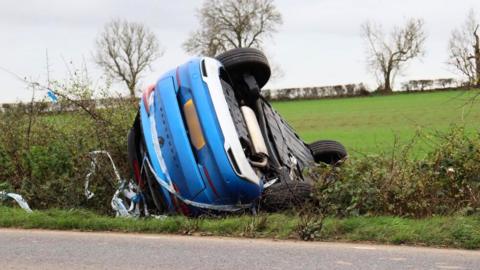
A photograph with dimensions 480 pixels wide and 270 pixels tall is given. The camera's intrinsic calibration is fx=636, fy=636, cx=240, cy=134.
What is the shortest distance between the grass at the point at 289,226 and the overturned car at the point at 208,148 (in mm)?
278

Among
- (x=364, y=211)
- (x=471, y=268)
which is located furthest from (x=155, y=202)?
(x=471, y=268)

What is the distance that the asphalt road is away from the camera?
466 cm

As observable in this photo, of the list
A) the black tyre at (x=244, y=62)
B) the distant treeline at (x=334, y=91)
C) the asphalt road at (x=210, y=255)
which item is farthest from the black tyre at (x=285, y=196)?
the distant treeline at (x=334, y=91)

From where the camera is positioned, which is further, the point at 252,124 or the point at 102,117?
the point at 102,117

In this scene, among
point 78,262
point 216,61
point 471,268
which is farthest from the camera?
point 216,61

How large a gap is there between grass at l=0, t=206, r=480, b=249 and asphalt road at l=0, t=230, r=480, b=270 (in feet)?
0.75

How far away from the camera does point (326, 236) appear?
561cm

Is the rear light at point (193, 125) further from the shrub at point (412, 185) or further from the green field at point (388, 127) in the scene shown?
the green field at point (388, 127)

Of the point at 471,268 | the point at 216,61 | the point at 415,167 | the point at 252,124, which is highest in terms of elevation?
the point at 216,61

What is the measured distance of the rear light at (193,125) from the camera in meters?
6.36

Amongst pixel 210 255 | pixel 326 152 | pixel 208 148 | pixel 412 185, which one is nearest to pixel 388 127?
pixel 326 152

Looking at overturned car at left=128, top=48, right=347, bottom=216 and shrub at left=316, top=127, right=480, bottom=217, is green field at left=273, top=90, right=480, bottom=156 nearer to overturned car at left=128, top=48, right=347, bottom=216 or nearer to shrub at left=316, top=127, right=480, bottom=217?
shrub at left=316, top=127, right=480, bottom=217

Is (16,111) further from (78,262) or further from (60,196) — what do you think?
(78,262)

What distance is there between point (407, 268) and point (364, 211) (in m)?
1.99
